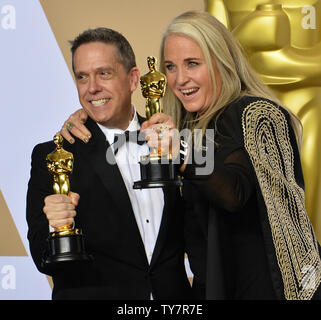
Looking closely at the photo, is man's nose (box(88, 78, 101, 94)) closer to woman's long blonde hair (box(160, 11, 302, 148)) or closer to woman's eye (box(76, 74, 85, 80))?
woman's eye (box(76, 74, 85, 80))

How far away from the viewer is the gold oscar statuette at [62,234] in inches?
71.9

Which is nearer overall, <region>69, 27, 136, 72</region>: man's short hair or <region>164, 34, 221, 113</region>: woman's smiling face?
<region>164, 34, 221, 113</region>: woman's smiling face

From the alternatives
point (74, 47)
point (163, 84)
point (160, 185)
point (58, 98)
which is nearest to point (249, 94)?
point (163, 84)

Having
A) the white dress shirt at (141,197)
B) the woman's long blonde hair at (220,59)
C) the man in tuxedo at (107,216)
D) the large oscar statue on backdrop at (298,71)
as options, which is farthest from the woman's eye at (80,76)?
the large oscar statue on backdrop at (298,71)

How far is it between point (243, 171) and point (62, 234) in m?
0.43

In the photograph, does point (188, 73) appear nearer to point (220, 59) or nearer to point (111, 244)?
point (220, 59)

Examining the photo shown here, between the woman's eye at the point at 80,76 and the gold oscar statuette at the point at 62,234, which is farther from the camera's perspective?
the woman's eye at the point at 80,76

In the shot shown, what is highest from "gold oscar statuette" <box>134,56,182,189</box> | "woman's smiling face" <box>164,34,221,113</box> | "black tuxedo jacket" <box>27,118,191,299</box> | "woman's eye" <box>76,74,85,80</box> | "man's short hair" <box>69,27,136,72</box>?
"man's short hair" <box>69,27,136,72</box>

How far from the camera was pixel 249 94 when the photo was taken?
195cm

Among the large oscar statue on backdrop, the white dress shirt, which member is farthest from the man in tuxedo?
the large oscar statue on backdrop

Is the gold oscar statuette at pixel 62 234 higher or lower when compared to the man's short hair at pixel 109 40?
lower

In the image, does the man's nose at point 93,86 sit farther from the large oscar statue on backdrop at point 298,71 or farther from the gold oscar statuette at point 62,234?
the large oscar statue on backdrop at point 298,71

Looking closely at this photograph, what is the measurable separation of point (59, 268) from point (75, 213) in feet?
0.54

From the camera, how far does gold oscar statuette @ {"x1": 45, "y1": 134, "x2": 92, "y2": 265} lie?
5.99 feet
